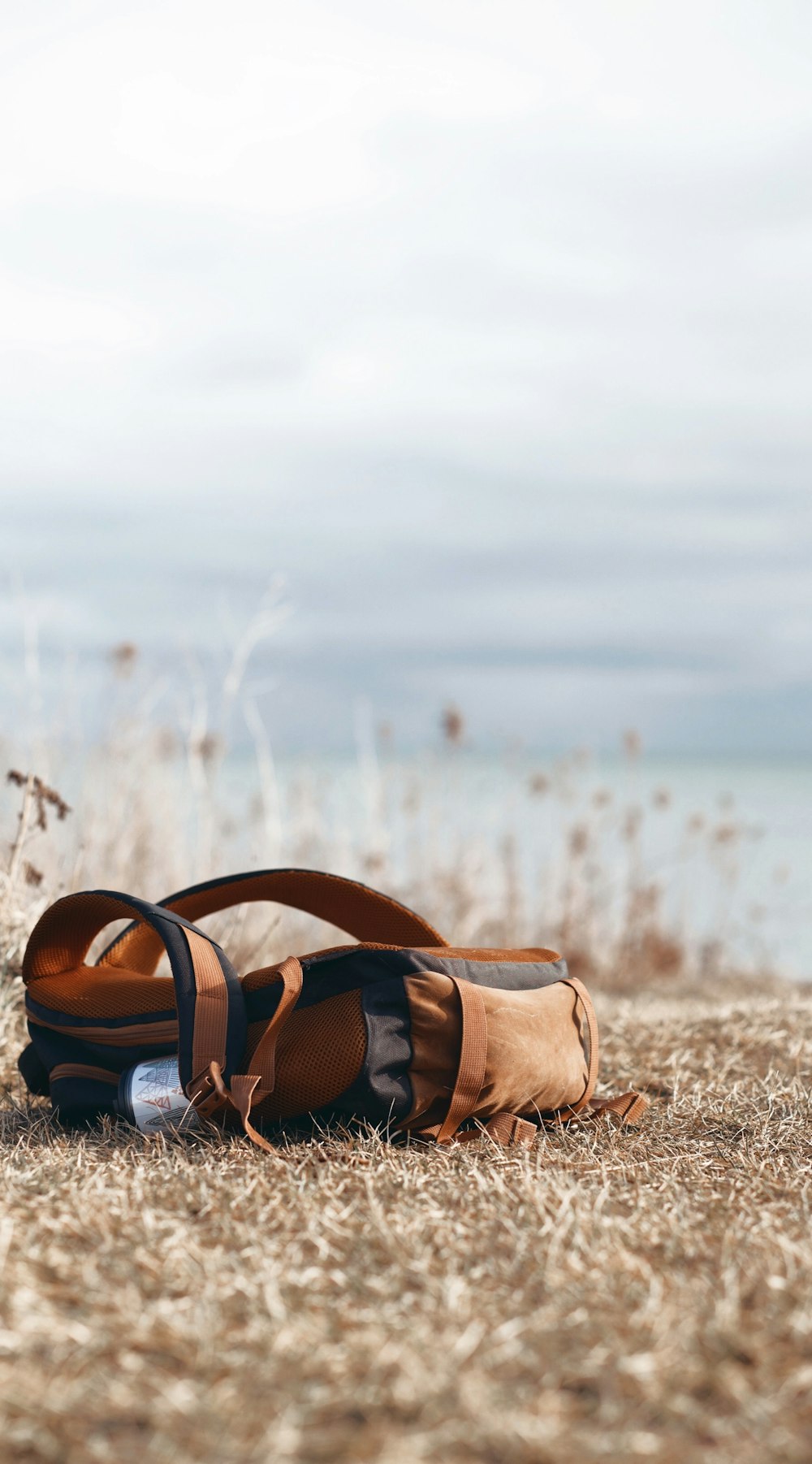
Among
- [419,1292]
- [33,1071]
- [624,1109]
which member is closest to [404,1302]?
[419,1292]

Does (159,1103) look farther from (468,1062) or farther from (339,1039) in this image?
(468,1062)

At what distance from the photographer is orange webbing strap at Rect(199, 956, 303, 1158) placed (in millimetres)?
2045

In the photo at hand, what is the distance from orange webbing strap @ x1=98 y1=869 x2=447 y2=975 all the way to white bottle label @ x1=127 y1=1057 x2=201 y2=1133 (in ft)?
1.76

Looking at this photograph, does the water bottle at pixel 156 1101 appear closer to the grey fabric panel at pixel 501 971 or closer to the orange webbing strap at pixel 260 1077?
the orange webbing strap at pixel 260 1077

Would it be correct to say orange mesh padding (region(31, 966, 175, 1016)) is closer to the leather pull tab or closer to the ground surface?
the ground surface

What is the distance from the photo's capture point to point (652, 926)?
7.44 m

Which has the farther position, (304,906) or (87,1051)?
(304,906)

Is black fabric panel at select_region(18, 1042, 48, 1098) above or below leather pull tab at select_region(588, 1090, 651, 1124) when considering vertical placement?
above

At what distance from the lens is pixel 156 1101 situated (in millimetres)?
2205

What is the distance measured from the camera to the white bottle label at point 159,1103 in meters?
2.19

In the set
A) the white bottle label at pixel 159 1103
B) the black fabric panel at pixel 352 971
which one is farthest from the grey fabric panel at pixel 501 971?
the white bottle label at pixel 159 1103

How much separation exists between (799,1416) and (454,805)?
6117mm

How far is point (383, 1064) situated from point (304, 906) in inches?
30.0

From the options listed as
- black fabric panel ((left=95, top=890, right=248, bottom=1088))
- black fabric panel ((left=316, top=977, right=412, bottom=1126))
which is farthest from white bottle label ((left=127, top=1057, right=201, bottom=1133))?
black fabric panel ((left=316, top=977, right=412, bottom=1126))
